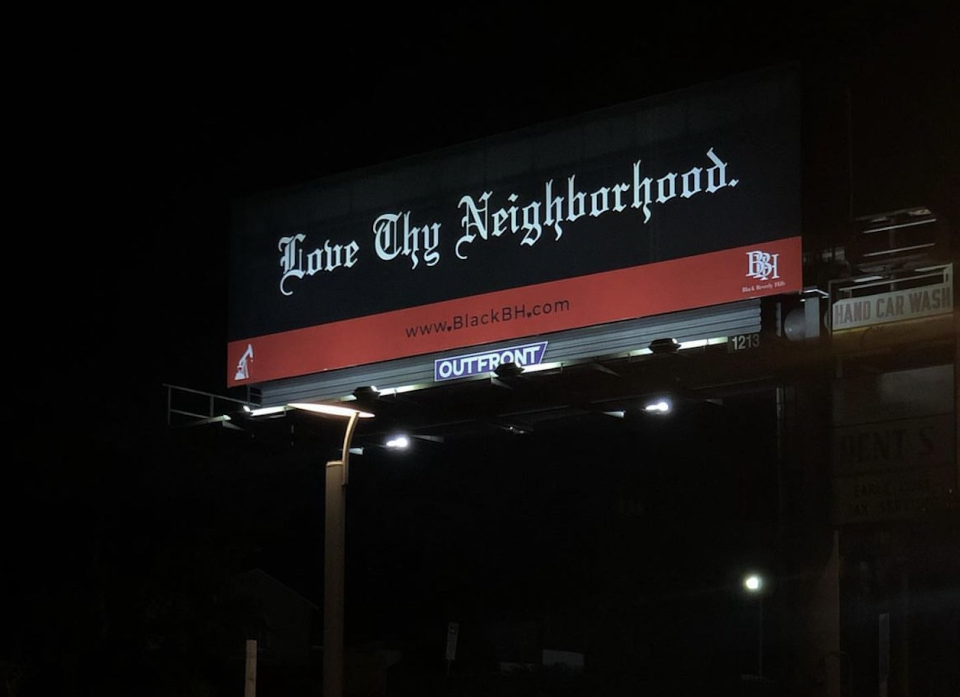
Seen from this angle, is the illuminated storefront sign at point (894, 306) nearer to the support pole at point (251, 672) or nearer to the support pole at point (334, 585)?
the support pole at point (334, 585)

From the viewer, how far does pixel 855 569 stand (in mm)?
28344

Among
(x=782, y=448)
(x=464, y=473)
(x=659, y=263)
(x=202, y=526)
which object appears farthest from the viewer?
(x=464, y=473)

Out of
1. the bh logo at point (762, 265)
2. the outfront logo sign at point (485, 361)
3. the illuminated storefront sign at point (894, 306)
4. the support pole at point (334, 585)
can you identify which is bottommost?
the support pole at point (334, 585)

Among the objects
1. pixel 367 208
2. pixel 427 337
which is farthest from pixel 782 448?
pixel 367 208

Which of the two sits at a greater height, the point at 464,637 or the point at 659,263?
the point at 659,263

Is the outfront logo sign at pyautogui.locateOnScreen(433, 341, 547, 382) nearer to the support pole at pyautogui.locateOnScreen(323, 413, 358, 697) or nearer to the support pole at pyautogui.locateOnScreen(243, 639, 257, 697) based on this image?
the support pole at pyautogui.locateOnScreen(323, 413, 358, 697)

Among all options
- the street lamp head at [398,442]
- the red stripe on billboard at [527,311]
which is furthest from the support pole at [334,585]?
the street lamp head at [398,442]

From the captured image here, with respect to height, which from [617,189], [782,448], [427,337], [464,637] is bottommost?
[464,637]

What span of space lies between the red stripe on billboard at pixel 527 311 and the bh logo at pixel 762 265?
0.05 feet

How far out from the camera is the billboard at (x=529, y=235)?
23641mm

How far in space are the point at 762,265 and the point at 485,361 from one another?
5.65 meters

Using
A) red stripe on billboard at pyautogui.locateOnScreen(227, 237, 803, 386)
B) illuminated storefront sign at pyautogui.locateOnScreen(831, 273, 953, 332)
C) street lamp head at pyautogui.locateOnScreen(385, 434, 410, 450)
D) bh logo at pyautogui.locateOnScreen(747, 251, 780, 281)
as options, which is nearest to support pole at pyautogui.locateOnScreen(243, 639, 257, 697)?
red stripe on billboard at pyautogui.locateOnScreen(227, 237, 803, 386)

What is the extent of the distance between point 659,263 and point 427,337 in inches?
200

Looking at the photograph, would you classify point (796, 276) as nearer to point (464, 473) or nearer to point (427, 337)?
point (427, 337)
